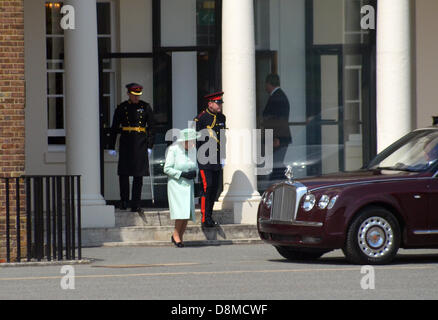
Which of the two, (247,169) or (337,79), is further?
(337,79)

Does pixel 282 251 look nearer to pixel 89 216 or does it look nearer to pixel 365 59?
pixel 89 216

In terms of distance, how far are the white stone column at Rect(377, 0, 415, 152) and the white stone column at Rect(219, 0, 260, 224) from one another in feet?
7.15

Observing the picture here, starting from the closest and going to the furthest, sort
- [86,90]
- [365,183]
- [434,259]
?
[365,183]
[434,259]
[86,90]

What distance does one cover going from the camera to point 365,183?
14.0 metres

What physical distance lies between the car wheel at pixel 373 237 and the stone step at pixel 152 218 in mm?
5299

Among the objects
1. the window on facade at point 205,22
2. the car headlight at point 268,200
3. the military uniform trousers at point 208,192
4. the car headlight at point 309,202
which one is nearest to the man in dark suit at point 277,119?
the window on facade at point 205,22

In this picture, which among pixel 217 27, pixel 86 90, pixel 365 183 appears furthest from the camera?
pixel 217 27

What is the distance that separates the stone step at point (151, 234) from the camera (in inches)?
719

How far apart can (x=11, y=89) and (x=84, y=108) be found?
2930mm

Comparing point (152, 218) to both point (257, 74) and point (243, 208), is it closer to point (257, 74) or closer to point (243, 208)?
point (243, 208)

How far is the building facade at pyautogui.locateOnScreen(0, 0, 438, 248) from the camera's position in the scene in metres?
19.4

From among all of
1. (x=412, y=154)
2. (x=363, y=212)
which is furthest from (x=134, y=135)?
(x=363, y=212)

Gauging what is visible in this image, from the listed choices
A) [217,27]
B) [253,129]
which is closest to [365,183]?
[253,129]

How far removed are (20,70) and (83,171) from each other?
3245 mm
